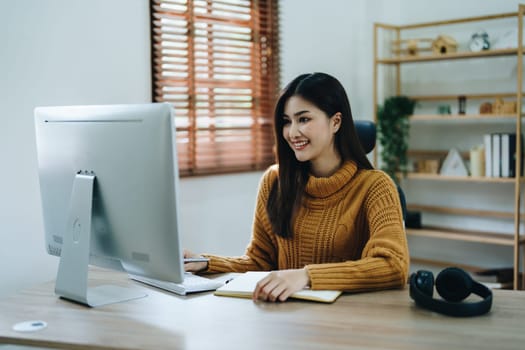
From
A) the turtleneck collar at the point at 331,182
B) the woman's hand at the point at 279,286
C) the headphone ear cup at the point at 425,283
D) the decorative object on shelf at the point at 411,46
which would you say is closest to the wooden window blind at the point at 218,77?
the decorative object on shelf at the point at 411,46

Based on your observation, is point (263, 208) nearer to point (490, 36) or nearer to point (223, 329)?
point (223, 329)

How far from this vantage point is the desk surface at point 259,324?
4.58 ft

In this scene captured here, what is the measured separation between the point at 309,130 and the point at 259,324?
31.7 inches

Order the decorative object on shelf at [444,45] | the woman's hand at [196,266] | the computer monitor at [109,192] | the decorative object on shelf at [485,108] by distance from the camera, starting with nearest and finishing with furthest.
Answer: the computer monitor at [109,192] → the woman's hand at [196,266] → the decorative object on shelf at [485,108] → the decorative object on shelf at [444,45]

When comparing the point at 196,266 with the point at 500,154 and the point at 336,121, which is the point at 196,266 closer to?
the point at 336,121

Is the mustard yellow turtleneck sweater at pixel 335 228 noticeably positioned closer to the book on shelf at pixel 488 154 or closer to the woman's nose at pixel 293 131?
the woman's nose at pixel 293 131

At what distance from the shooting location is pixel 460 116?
3912mm

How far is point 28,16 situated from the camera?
2650 millimetres

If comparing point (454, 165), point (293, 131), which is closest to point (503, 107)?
point (454, 165)

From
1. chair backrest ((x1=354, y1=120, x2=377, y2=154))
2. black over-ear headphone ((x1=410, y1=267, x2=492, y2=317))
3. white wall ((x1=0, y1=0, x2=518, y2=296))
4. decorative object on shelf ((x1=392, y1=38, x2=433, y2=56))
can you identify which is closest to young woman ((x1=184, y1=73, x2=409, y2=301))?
chair backrest ((x1=354, y1=120, x2=377, y2=154))

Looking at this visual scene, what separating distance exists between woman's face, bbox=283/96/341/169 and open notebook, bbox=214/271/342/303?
48 cm

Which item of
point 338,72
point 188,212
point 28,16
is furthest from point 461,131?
point 28,16

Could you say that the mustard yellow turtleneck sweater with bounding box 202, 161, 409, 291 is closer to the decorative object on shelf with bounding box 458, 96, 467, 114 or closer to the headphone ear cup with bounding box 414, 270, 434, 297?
the headphone ear cup with bounding box 414, 270, 434, 297

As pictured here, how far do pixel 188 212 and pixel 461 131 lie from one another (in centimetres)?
185
